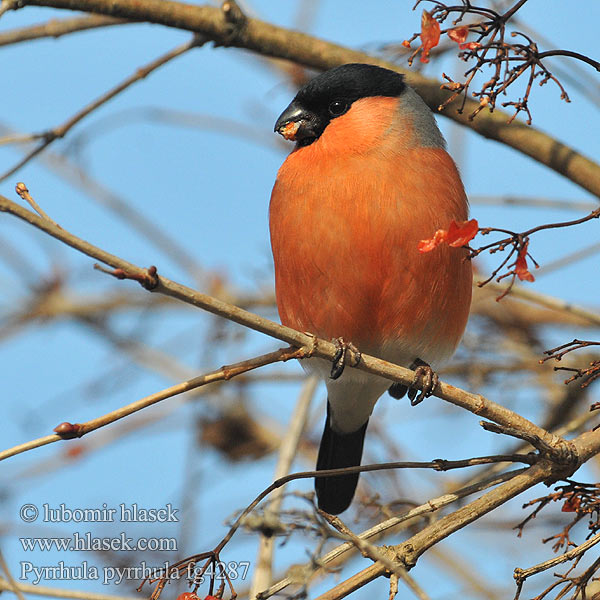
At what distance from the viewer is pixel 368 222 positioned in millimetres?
2652

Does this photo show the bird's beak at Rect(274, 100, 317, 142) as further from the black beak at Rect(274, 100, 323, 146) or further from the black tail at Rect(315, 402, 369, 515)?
the black tail at Rect(315, 402, 369, 515)

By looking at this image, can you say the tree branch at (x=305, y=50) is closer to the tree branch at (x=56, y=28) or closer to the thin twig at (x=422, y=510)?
the tree branch at (x=56, y=28)

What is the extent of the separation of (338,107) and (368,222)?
0.63 metres

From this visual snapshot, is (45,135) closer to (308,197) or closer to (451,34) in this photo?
(308,197)

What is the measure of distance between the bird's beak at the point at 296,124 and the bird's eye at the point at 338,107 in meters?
0.07

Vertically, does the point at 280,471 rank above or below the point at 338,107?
below

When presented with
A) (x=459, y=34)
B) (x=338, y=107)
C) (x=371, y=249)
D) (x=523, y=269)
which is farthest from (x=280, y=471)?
(x=459, y=34)

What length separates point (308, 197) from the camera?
277 cm

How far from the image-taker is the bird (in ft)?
8.79

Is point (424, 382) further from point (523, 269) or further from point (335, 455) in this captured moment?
point (335, 455)

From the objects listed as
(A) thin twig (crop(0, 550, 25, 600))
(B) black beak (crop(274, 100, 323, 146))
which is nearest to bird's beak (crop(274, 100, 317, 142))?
(B) black beak (crop(274, 100, 323, 146))

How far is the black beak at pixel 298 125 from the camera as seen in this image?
120 inches

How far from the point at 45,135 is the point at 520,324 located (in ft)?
7.29

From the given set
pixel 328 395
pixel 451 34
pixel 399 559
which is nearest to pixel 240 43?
pixel 451 34
